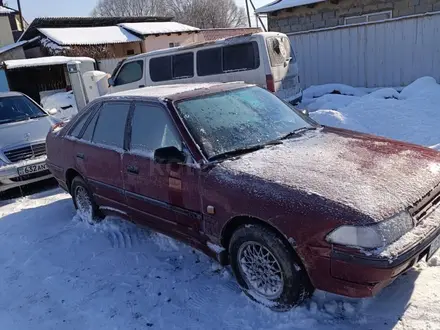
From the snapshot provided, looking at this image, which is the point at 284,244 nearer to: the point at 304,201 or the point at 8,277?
the point at 304,201

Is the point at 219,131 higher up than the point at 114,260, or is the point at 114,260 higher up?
the point at 219,131

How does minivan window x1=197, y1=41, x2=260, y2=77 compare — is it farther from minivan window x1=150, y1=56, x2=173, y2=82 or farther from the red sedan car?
the red sedan car

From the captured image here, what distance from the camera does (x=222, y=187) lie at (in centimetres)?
298

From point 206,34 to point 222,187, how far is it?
88.5 feet

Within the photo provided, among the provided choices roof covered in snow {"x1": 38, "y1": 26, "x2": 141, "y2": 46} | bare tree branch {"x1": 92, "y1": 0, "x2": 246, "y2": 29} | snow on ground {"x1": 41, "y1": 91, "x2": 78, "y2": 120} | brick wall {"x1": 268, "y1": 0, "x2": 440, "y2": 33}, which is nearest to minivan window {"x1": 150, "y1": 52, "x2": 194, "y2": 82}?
brick wall {"x1": 268, "y1": 0, "x2": 440, "y2": 33}

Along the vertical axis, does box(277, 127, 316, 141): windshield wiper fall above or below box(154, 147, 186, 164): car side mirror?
below

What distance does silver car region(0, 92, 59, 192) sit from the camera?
19.8 ft

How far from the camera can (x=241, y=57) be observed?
8320 millimetres

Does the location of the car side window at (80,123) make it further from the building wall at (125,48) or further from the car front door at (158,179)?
the building wall at (125,48)

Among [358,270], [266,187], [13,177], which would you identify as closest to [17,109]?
[13,177]

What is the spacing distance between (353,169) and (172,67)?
24.3 feet

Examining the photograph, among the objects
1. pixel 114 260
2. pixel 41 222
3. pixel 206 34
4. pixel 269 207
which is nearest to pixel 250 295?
pixel 269 207

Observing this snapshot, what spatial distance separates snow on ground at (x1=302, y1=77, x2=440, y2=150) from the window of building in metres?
2.60

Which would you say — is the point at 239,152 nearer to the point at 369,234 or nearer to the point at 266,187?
the point at 266,187
